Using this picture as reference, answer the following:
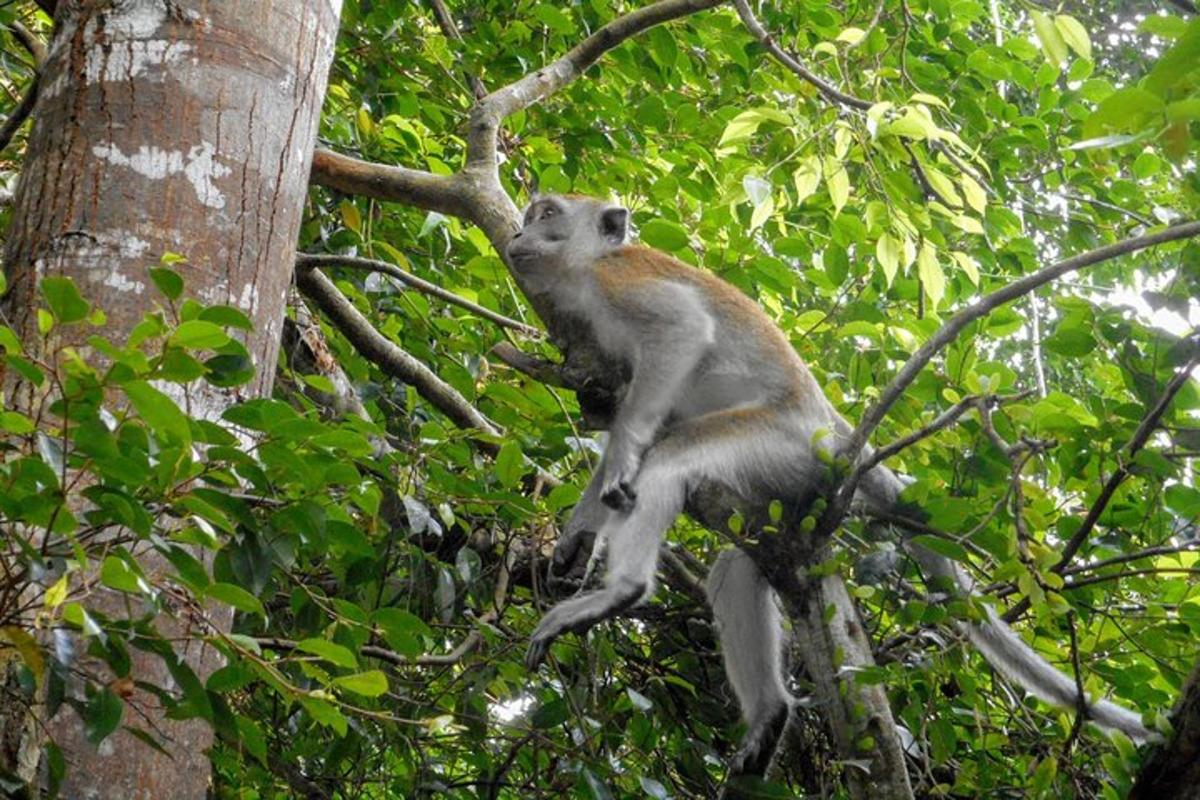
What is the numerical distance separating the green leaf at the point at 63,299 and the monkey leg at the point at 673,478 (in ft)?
8.35

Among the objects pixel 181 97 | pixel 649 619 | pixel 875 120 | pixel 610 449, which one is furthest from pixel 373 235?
pixel 181 97

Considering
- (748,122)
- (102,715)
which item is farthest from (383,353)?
(102,715)

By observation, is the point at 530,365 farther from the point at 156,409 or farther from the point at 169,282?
the point at 156,409

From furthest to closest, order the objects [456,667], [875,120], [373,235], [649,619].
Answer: [373,235] < [649,619] < [456,667] < [875,120]

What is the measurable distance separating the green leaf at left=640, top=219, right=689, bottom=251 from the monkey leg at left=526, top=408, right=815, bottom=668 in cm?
73

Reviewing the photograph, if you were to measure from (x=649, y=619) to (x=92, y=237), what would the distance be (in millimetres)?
2846

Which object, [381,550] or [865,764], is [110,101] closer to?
[381,550]

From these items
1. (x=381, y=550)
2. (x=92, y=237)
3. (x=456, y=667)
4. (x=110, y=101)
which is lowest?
(x=456, y=667)

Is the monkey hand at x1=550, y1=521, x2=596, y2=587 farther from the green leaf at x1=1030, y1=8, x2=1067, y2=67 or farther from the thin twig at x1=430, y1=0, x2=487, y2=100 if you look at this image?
the green leaf at x1=1030, y1=8, x2=1067, y2=67

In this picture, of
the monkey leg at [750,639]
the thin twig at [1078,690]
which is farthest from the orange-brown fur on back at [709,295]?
the thin twig at [1078,690]

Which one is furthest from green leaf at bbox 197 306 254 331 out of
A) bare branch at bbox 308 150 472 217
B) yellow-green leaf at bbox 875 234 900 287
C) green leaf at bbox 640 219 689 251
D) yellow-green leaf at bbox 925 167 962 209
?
yellow-green leaf at bbox 925 167 962 209

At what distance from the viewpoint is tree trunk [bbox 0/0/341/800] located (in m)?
2.73

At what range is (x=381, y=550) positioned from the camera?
4.06 m

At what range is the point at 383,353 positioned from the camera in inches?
188
